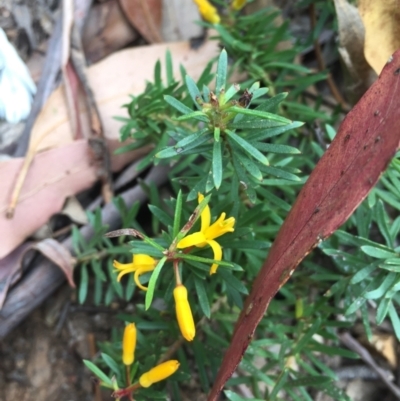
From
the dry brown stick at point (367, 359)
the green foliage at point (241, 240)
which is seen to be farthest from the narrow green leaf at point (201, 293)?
the dry brown stick at point (367, 359)

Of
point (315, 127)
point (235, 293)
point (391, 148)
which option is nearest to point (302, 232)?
point (391, 148)

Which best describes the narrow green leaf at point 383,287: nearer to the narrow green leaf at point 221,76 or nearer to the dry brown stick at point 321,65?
the narrow green leaf at point 221,76

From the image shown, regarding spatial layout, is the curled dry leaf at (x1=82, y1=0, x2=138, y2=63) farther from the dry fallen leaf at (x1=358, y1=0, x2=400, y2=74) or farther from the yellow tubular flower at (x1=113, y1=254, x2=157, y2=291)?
the yellow tubular flower at (x1=113, y1=254, x2=157, y2=291)

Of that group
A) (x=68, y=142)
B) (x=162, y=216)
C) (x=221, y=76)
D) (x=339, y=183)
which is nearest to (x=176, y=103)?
(x=221, y=76)

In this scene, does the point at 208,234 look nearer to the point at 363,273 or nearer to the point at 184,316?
the point at 184,316

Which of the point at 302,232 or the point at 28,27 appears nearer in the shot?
the point at 302,232

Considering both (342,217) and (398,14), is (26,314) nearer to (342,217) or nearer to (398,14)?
(342,217)
